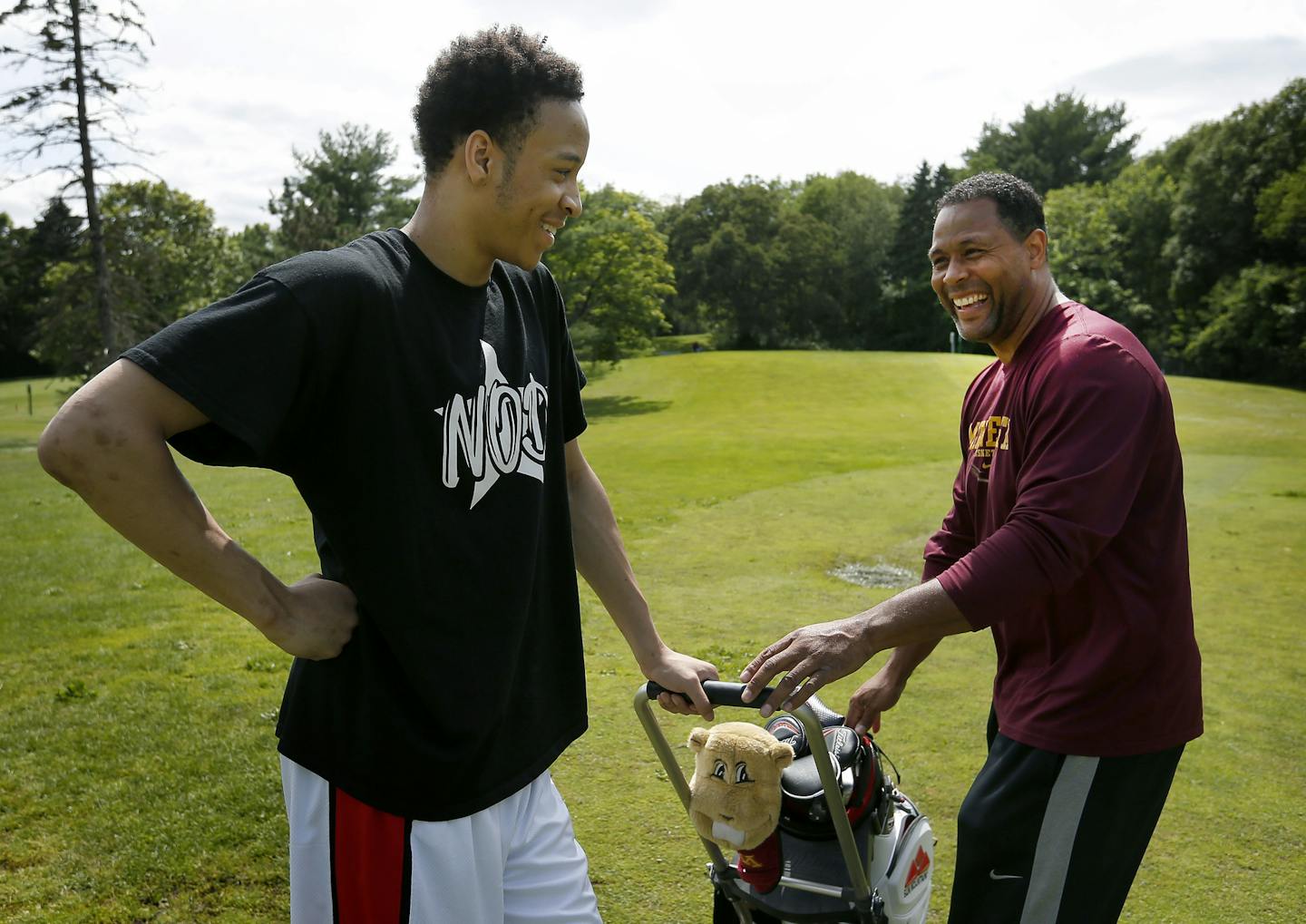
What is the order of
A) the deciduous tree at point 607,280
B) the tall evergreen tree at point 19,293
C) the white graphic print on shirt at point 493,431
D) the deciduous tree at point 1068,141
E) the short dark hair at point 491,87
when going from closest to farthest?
the white graphic print on shirt at point 493,431
the short dark hair at point 491,87
the deciduous tree at point 607,280
the tall evergreen tree at point 19,293
the deciduous tree at point 1068,141

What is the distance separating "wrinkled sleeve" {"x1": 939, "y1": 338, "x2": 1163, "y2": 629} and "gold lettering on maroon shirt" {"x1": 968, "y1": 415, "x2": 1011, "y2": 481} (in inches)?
8.6

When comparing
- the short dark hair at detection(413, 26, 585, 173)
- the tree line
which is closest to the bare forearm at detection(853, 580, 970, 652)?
the short dark hair at detection(413, 26, 585, 173)

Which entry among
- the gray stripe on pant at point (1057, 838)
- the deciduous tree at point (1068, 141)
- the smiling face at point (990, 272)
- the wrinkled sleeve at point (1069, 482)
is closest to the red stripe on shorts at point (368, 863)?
the wrinkled sleeve at point (1069, 482)

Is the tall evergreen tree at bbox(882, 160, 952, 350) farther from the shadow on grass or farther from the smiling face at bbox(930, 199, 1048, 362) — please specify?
the smiling face at bbox(930, 199, 1048, 362)

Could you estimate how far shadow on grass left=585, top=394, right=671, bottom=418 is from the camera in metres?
33.6

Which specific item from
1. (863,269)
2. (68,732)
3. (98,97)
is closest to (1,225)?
(98,97)

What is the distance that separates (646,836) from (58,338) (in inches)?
1340

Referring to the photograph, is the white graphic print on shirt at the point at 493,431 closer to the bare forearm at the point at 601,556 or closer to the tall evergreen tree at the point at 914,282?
the bare forearm at the point at 601,556

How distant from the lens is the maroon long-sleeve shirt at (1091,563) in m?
2.29

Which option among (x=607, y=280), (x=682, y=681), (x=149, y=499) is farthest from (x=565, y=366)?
(x=607, y=280)

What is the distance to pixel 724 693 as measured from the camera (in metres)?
2.37

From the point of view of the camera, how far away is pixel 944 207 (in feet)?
9.96

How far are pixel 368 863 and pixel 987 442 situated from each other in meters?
1.94

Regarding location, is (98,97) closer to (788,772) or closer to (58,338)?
(58,338)
